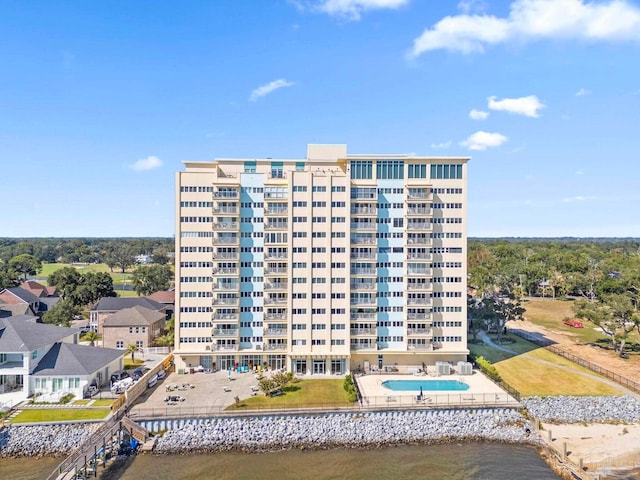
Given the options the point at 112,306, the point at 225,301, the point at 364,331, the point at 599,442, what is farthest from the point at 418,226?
the point at 112,306

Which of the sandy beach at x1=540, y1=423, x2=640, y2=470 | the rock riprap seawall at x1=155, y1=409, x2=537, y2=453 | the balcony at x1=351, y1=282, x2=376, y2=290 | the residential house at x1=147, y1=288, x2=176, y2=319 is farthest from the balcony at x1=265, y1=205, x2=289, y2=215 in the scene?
the residential house at x1=147, y1=288, x2=176, y2=319

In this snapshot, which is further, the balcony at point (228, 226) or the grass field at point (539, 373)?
the balcony at point (228, 226)

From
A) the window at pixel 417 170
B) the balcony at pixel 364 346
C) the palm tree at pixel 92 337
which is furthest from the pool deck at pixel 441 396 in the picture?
the palm tree at pixel 92 337

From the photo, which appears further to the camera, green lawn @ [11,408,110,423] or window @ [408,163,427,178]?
window @ [408,163,427,178]

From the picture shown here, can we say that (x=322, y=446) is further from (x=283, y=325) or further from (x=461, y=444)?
(x=283, y=325)

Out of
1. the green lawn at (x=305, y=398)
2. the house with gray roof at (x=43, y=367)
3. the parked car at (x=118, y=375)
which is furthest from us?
the parked car at (x=118, y=375)

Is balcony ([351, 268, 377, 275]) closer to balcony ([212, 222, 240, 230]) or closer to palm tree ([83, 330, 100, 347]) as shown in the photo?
balcony ([212, 222, 240, 230])

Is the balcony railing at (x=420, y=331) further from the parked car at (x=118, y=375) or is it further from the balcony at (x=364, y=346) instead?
the parked car at (x=118, y=375)
